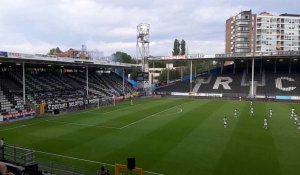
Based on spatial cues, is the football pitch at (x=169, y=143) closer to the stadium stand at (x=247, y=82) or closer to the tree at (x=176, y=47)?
the stadium stand at (x=247, y=82)

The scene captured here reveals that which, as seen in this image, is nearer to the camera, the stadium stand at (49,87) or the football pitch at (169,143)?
the football pitch at (169,143)

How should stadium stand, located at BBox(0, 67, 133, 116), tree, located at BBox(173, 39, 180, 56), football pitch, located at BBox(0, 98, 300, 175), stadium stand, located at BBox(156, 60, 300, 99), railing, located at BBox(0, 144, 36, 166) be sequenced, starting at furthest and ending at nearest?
tree, located at BBox(173, 39, 180, 56) < stadium stand, located at BBox(156, 60, 300, 99) < stadium stand, located at BBox(0, 67, 133, 116) < football pitch, located at BBox(0, 98, 300, 175) < railing, located at BBox(0, 144, 36, 166)

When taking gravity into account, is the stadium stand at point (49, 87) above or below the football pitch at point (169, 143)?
above

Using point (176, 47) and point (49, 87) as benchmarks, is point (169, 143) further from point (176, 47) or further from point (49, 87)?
point (176, 47)

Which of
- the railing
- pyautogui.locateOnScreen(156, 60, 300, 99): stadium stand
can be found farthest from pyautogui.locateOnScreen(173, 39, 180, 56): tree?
the railing

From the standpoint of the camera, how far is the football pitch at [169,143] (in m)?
18.4

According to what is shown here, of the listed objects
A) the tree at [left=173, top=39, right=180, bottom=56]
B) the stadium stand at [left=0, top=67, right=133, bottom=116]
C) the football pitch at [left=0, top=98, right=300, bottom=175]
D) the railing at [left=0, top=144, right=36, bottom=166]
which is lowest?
the football pitch at [left=0, top=98, right=300, bottom=175]

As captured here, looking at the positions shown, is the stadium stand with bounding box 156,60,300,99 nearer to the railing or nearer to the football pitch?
the football pitch

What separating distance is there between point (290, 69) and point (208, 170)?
64658mm

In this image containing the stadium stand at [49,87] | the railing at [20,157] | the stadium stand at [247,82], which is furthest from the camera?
the stadium stand at [247,82]

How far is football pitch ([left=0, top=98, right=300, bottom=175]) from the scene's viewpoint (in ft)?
60.4

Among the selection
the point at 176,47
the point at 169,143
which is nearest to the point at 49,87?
the point at 169,143

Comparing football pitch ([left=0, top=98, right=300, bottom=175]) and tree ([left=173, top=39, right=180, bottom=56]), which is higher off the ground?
tree ([left=173, top=39, right=180, bottom=56])

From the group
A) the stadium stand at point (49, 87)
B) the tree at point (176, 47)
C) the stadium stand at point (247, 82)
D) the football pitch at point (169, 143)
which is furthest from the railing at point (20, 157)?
the tree at point (176, 47)
